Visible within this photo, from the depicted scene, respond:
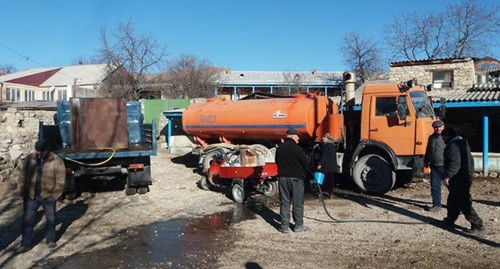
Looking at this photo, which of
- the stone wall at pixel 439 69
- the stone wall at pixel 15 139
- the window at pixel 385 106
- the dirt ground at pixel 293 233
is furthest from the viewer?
the stone wall at pixel 439 69

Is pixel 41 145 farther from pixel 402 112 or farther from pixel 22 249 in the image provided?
pixel 402 112

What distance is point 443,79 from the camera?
21.7 meters

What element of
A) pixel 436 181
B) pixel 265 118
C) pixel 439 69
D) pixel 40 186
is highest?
pixel 439 69

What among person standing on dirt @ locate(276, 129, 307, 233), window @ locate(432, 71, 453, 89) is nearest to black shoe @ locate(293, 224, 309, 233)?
person standing on dirt @ locate(276, 129, 307, 233)

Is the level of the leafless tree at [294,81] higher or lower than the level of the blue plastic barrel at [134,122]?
higher

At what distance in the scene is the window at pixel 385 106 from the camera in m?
11.0

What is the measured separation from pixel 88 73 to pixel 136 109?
126ft

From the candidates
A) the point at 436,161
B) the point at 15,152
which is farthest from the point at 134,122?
the point at 436,161

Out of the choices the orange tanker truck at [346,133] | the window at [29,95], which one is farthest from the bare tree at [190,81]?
the orange tanker truck at [346,133]

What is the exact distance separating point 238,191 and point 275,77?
3512 centimetres

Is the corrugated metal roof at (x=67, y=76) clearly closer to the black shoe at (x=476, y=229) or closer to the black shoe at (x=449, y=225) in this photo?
the black shoe at (x=449, y=225)

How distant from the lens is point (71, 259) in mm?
6121

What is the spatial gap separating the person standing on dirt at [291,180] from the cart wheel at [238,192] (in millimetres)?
2794

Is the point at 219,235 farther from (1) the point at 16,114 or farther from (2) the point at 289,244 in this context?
(1) the point at 16,114
